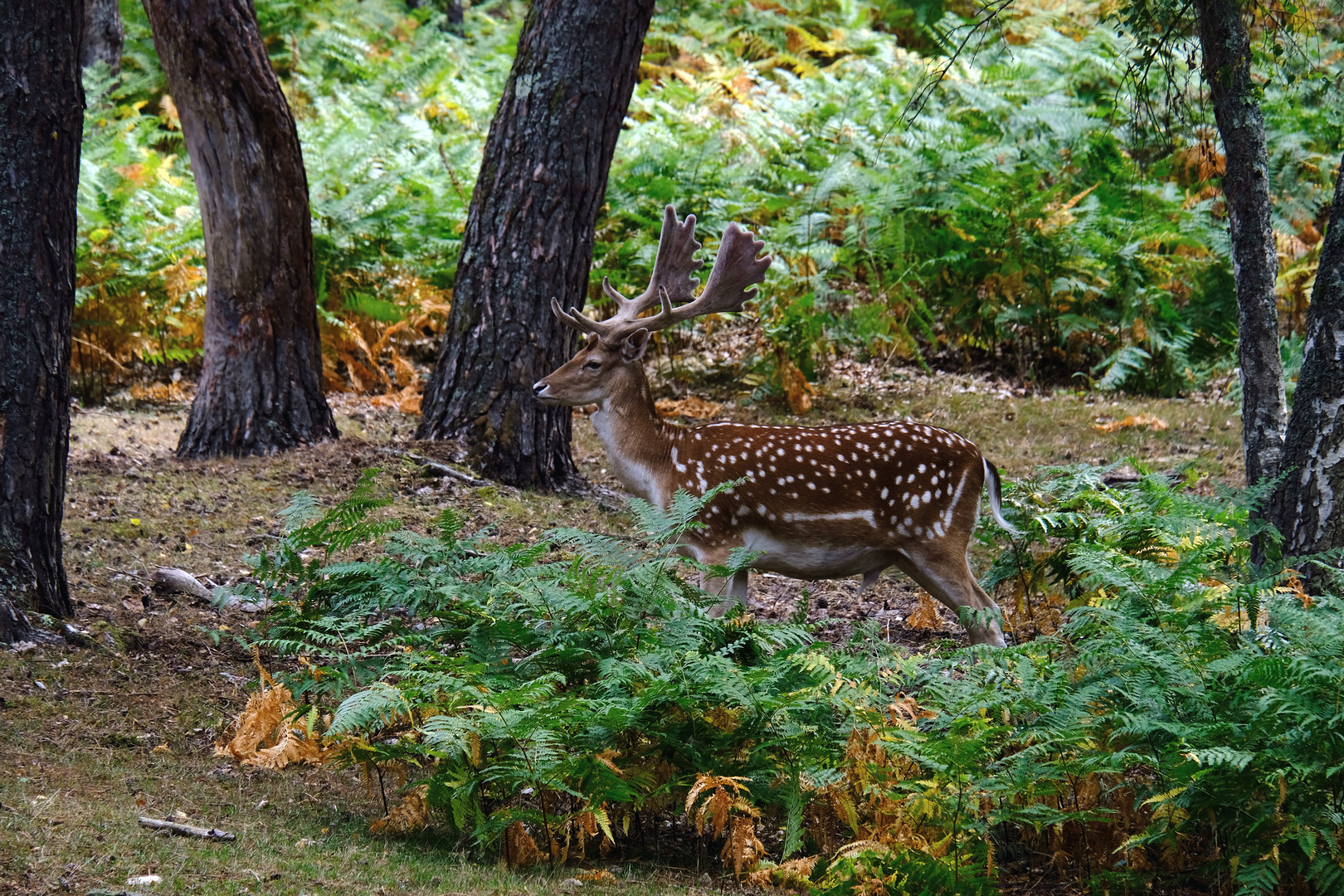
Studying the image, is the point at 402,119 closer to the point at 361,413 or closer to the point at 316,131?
the point at 316,131

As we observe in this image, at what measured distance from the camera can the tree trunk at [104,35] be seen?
546 inches

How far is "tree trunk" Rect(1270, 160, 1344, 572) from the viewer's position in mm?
4777

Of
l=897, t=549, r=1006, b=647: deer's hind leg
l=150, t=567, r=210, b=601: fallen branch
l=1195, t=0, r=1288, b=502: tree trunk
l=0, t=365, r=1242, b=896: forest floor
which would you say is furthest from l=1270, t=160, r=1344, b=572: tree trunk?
l=150, t=567, r=210, b=601: fallen branch

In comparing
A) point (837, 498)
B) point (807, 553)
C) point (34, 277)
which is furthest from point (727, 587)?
point (34, 277)

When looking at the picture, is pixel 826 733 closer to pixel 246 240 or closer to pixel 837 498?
pixel 837 498

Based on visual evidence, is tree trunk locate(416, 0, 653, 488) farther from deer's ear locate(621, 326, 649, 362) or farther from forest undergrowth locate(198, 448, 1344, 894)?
forest undergrowth locate(198, 448, 1344, 894)

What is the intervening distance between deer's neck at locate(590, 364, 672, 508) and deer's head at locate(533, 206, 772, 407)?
7cm

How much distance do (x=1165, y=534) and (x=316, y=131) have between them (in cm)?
899

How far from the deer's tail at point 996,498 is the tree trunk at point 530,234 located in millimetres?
2931

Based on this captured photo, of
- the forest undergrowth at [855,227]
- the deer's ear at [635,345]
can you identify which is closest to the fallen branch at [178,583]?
the deer's ear at [635,345]

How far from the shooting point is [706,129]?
1162cm

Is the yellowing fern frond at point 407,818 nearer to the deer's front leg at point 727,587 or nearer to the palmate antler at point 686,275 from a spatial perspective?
the deer's front leg at point 727,587

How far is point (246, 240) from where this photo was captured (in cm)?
768

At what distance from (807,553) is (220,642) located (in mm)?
2842
